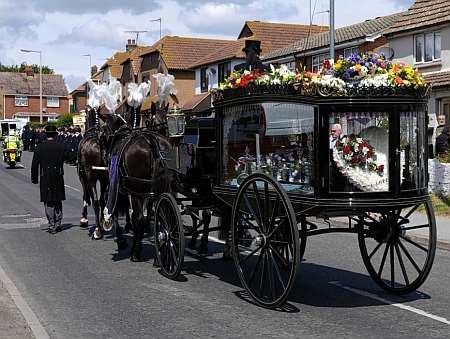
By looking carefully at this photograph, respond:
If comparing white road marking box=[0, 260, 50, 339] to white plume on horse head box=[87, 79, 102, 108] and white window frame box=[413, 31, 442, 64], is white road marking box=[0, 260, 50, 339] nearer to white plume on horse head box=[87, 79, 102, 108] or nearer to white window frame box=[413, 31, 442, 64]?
white plume on horse head box=[87, 79, 102, 108]

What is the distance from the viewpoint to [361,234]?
8.12m

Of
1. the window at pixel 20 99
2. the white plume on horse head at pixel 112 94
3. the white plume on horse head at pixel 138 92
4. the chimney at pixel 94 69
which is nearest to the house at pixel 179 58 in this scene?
the chimney at pixel 94 69

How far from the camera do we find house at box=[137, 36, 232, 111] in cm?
5497

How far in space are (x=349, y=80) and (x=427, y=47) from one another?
22613mm

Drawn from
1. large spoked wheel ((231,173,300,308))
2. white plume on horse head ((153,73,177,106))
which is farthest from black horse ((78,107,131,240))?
large spoked wheel ((231,173,300,308))

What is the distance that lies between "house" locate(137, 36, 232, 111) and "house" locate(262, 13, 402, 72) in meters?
16.4

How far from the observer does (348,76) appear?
22.3ft

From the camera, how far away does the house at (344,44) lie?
32.4 m

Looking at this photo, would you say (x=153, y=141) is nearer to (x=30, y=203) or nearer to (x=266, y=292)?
(x=266, y=292)

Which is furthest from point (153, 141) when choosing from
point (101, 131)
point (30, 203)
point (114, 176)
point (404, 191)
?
point (30, 203)

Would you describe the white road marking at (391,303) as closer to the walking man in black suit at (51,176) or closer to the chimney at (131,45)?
the walking man in black suit at (51,176)

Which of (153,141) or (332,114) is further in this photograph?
(153,141)

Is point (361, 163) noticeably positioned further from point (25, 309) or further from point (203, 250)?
point (203, 250)

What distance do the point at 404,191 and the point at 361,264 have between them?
297 cm
